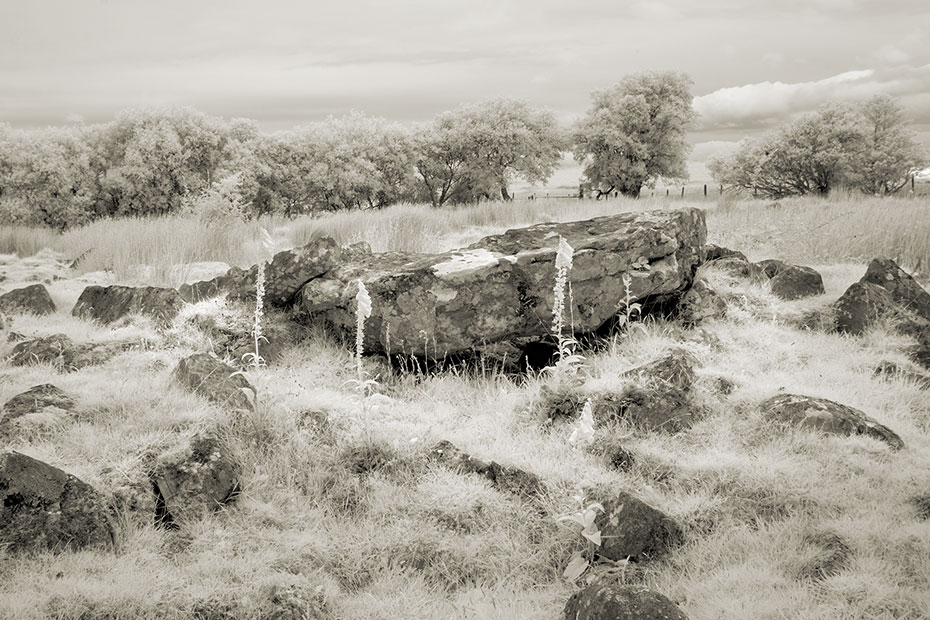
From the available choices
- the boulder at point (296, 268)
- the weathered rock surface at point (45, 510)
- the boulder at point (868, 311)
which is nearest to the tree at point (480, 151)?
the boulder at point (296, 268)

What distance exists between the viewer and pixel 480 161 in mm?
34531

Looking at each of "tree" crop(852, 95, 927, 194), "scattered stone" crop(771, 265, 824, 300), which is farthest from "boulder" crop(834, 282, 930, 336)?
"tree" crop(852, 95, 927, 194)

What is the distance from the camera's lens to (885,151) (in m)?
33.9

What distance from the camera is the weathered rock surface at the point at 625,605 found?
2.63 m

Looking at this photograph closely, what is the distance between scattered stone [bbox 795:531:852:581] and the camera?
3211mm

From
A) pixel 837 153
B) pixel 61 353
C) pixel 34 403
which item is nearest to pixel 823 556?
pixel 34 403

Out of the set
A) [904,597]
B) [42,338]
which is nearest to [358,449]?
[904,597]

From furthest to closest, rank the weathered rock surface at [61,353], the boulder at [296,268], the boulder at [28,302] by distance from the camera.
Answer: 1. the boulder at [28,302]
2. the boulder at [296,268]
3. the weathered rock surface at [61,353]

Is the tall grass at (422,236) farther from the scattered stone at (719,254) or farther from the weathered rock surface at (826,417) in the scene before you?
the weathered rock surface at (826,417)

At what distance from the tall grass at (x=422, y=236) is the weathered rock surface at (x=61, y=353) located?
10.8ft

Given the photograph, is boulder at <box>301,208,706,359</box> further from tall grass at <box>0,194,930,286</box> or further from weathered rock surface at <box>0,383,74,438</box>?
weathered rock surface at <box>0,383,74,438</box>

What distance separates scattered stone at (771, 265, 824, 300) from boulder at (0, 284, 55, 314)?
9248 millimetres

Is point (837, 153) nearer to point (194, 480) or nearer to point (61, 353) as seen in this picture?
point (61, 353)

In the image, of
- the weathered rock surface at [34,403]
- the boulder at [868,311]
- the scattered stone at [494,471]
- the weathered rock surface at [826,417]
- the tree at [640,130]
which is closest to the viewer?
the scattered stone at [494,471]
